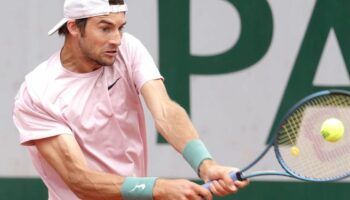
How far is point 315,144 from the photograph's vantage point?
5.51m

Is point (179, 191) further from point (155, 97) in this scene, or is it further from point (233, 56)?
point (233, 56)

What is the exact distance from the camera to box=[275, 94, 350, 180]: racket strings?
5.37m

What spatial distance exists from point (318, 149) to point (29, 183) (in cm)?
235

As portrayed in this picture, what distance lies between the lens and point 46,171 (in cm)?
559

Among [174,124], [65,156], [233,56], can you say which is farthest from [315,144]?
[233,56]

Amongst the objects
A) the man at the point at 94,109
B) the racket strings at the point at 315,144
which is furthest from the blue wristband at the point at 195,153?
the racket strings at the point at 315,144

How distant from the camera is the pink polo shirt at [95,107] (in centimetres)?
545

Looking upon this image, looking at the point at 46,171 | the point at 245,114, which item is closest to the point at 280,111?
the point at 245,114

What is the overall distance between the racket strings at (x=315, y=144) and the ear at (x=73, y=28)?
36.4 inches

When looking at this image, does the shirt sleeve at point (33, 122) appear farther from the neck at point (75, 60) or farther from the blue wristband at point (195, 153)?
the blue wristband at point (195, 153)

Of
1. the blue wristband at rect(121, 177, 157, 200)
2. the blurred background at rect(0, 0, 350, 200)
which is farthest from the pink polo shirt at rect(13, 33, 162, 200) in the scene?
the blurred background at rect(0, 0, 350, 200)

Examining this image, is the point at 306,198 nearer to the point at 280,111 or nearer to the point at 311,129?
the point at 280,111

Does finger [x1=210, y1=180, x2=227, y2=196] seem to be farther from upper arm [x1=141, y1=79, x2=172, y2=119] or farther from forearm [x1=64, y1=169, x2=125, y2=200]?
upper arm [x1=141, y1=79, x2=172, y2=119]

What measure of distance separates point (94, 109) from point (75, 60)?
222mm
